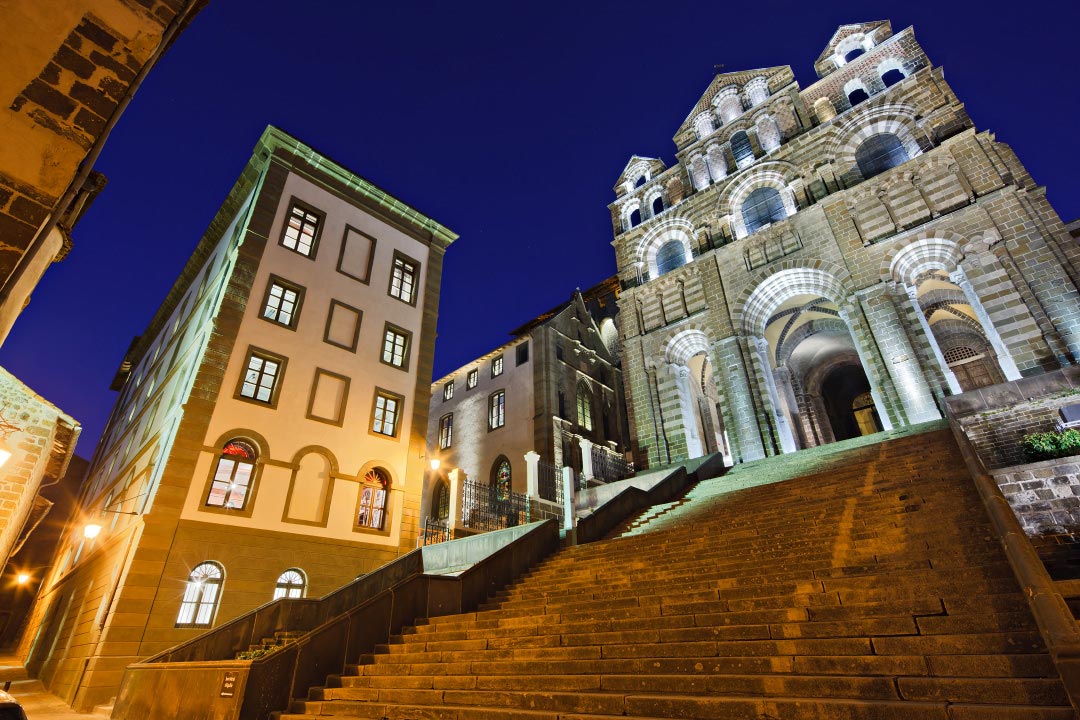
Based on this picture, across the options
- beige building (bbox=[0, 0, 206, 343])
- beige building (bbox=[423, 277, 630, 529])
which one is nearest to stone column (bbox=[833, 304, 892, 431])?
beige building (bbox=[423, 277, 630, 529])

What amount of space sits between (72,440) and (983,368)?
3286 centimetres

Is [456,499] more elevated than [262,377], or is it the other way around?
[262,377]

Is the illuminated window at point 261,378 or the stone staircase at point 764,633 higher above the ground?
the illuminated window at point 261,378

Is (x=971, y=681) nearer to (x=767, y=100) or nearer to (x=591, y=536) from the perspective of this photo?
(x=591, y=536)

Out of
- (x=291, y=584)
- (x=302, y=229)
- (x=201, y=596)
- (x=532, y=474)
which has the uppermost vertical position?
(x=302, y=229)

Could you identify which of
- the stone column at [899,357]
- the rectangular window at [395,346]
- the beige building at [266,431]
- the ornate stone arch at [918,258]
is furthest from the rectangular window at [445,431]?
the ornate stone arch at [918,258]

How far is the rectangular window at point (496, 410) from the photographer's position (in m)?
26.6

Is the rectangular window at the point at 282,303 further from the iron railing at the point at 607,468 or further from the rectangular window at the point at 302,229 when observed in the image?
the iron railing at the point at 607,468

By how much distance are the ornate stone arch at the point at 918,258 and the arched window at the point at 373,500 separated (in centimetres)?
1811

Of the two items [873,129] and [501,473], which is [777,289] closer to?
[873,129]

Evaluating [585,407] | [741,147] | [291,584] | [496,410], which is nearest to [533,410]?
[496,410]

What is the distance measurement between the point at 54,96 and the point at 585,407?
24.8 meters

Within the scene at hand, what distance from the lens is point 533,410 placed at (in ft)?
81.6

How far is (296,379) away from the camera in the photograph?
15.0 meters
